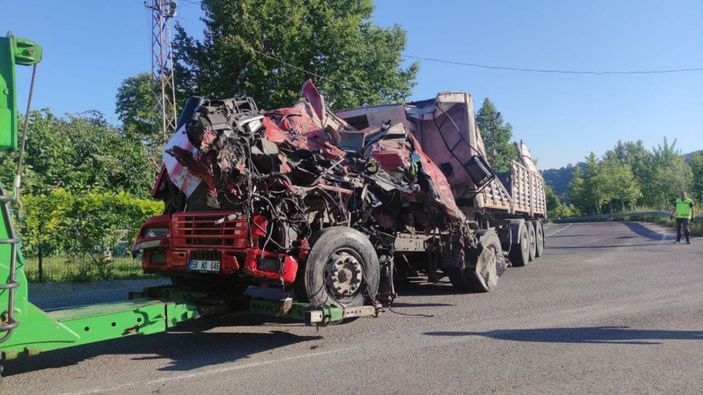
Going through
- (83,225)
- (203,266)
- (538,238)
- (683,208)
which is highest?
(83,225)

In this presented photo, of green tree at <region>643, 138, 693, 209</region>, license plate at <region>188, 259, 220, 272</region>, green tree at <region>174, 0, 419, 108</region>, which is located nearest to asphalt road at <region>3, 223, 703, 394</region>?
license plate at <region>188, 259, 220, 272</region>

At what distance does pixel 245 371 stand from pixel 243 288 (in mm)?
1981

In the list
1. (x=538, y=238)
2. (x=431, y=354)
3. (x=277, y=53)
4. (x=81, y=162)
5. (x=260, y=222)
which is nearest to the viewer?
Answer: (x=431, y=354)

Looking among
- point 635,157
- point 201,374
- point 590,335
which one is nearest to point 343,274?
point 201,374

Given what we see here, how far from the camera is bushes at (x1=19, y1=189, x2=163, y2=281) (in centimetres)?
923

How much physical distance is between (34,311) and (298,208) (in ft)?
8.44

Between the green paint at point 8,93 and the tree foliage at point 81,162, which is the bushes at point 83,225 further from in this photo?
the green paint at point 8,93

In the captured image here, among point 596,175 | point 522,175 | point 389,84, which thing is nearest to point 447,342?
point 522,175

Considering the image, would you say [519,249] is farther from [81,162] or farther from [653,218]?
[653,218]

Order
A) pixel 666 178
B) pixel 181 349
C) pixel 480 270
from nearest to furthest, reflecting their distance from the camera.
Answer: pixel 181 349 → pixel 480 270 → pixel 666 178

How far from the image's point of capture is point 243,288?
6.53 meters

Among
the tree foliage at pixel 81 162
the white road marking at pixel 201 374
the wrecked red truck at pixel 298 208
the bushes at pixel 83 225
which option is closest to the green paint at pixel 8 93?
the wrecked red truck at pixel 298 208

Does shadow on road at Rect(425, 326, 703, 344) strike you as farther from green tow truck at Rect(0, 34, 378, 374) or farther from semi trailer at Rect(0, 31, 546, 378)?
green tow truck at Rect(0, 34, 378, 374)

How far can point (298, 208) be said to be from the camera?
18.4 ft
